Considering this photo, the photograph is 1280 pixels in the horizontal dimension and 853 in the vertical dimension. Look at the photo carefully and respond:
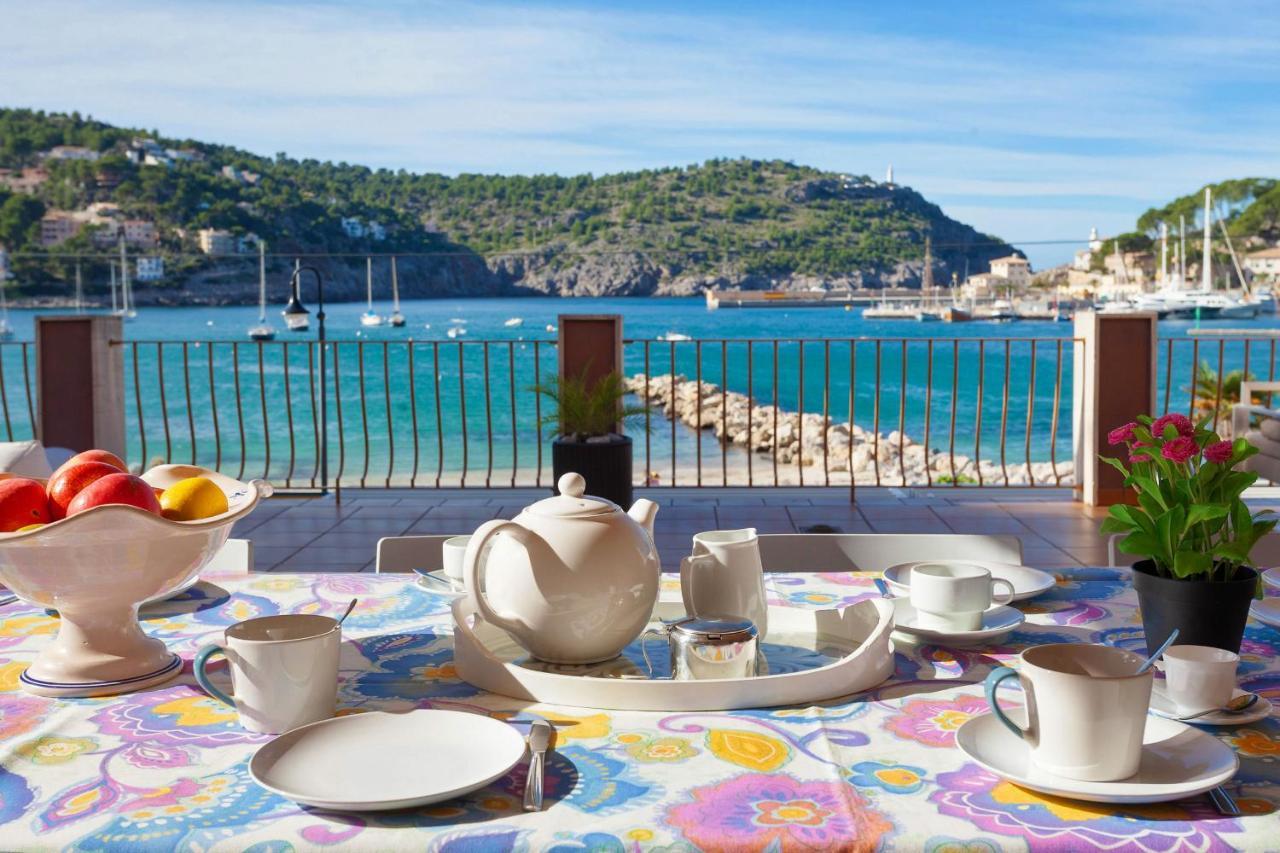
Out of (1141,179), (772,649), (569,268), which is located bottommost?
(772,649)

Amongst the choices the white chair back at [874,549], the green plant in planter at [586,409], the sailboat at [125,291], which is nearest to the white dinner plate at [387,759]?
the white chair back at [874,549]

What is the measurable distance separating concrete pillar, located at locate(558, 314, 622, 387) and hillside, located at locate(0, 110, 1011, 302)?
20507 mm

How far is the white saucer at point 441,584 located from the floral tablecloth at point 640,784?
325 mm

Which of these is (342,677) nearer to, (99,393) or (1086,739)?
(1086,739)

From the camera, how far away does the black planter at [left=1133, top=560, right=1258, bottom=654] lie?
125 centimetres

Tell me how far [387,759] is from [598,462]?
14.1 ft

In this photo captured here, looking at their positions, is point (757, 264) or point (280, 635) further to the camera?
point (757, 264)

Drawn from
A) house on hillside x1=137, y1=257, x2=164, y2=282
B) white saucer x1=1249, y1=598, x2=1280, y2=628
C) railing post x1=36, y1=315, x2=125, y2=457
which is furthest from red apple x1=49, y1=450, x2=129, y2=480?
house on hillside x1=137, y1=257, x2=164, y2=282

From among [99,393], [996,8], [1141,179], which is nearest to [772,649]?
[99,393]

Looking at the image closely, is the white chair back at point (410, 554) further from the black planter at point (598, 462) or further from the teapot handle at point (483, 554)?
the black planter at point (598, 462)

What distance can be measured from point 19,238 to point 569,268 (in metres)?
14.1

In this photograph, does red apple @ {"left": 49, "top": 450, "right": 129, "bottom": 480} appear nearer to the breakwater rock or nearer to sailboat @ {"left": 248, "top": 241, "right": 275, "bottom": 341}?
the breakwater rock

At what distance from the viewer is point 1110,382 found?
5844mm

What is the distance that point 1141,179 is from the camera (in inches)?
1591
